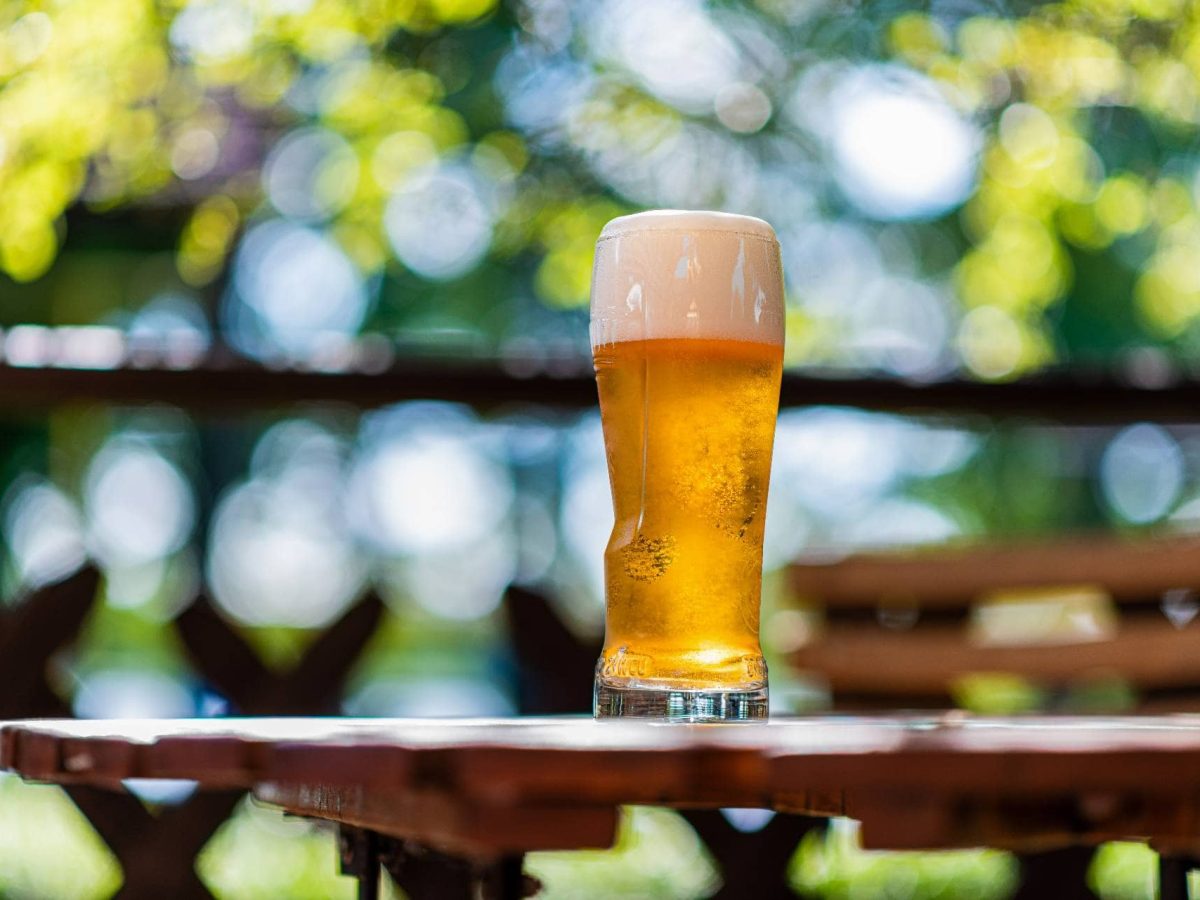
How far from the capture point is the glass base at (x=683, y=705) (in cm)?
102

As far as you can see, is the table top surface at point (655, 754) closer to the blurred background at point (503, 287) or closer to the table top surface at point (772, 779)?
the table top surface at point (772, 779)

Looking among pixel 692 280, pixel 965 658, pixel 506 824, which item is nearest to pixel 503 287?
pixel 965 658

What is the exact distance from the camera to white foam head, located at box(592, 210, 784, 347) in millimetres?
1059

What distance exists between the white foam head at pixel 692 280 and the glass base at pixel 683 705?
10.1 inches

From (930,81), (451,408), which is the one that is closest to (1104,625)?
(451,408)

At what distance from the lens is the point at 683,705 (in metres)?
1.03

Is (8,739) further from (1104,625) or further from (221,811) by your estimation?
(1104,625)

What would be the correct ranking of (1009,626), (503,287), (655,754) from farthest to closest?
(503,287)
(1009,626)
(655,754)

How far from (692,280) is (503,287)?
1149 centimetres

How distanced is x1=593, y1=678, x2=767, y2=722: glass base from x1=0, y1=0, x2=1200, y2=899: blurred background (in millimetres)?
1346

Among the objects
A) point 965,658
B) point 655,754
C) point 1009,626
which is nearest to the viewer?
point 655,754

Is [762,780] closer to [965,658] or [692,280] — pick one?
[692,280]

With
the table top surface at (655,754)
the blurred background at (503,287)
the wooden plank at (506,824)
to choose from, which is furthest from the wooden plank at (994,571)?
the wooden plank at (506,824)

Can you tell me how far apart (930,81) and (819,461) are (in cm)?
402
